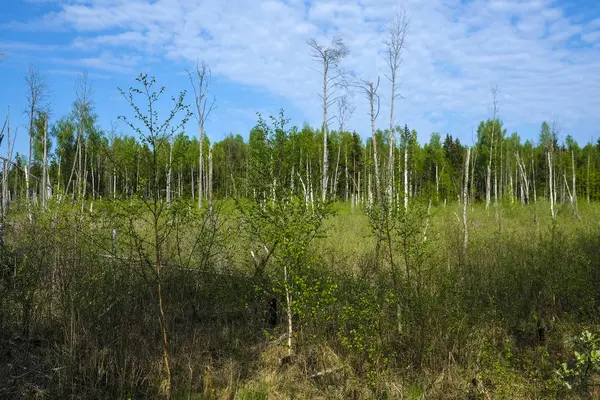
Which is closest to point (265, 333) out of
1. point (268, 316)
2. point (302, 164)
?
point (268, 316)

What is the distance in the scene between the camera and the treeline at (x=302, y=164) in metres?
6.57

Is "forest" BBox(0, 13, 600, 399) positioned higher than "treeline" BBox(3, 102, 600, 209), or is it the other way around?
"treeline" BBox(3, 102, 600, 209)

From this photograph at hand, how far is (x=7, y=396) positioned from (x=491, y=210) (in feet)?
84.4

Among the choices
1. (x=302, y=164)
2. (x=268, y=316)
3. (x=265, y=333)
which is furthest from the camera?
(x=302, y=164)

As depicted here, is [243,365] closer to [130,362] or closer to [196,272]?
[130,362]

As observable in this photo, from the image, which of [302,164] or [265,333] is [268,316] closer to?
[265,333]

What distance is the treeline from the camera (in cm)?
657

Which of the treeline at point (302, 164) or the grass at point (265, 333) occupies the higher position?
the treeline at point (302, 164)

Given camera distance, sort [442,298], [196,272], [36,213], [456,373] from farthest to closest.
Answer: [196,272] → [36,213] → [442,298] → [456,373]

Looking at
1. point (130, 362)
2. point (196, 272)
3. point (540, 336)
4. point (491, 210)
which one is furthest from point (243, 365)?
point (491, 210)

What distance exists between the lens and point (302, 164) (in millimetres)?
21812

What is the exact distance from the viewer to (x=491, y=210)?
85.3 ft

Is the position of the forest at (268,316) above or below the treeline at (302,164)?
below

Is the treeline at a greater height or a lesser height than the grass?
greater
